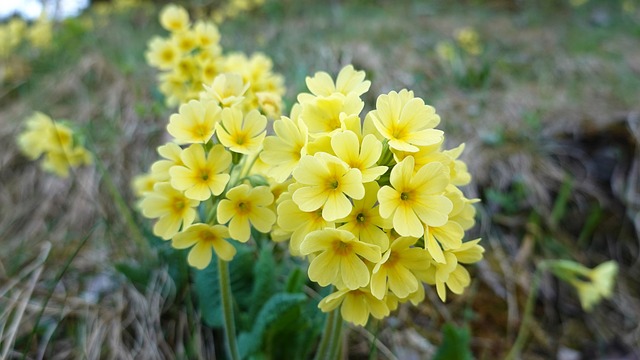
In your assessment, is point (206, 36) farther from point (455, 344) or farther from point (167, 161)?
point (455, 344)

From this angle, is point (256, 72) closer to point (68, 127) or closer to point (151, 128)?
point (68, 127)

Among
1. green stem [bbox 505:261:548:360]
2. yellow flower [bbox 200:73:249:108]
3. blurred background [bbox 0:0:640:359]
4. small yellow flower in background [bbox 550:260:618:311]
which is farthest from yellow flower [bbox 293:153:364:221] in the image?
small yellow flower in background [bbox 550:260:618:311]

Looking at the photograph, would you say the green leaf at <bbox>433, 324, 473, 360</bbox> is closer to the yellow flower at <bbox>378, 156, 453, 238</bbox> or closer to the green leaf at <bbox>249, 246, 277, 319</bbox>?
the green leaf at <bbox>249, 246, 277, 319</bbox>

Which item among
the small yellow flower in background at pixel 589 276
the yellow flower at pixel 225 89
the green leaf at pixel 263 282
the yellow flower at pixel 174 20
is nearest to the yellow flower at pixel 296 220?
the yellow flower at pixel 225 89

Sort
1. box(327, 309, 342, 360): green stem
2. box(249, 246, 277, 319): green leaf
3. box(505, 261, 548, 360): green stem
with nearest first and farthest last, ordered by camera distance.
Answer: box(327, 309, 342, 360): green stem → box(249, 246, 277, 319): green leaf → box(505, 261, 548, 360): green stem

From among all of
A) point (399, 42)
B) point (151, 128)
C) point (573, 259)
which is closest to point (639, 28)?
point (399, 42)

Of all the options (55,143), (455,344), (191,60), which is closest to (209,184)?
(191,60)
